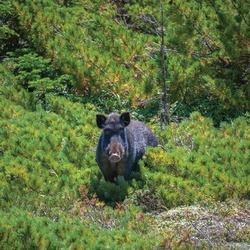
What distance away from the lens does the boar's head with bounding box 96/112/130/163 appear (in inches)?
408

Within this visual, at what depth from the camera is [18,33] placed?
19047 mm

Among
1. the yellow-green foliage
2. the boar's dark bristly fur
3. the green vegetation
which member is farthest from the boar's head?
the yellow-green foliage

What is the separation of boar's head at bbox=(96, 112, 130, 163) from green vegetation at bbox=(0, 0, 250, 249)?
24.7 inches

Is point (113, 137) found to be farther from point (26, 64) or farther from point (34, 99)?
point (26, 64)

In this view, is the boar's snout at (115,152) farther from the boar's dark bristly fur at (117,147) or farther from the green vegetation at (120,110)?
the green vegetation at (120,110)

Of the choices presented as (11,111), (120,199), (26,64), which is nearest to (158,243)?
(120,199)

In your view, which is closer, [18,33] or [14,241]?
[14,241]

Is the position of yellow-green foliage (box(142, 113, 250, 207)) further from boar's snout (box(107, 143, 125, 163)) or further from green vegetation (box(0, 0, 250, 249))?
boar's snout (box(107, 143, 125, 163))

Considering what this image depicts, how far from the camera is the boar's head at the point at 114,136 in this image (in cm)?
1038

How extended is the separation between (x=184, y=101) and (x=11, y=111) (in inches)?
151

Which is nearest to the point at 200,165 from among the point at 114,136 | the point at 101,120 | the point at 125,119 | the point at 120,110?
the point at 125,119

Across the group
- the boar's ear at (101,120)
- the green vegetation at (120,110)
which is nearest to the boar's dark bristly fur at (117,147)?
the boar's ear at (101,120)

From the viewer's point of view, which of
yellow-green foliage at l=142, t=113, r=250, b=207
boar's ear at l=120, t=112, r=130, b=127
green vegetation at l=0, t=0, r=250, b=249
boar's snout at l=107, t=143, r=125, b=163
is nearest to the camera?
green vegetation at l=0, t=0, r=250, b=249

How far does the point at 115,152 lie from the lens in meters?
10.4
